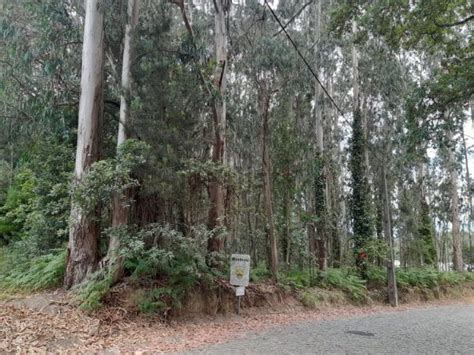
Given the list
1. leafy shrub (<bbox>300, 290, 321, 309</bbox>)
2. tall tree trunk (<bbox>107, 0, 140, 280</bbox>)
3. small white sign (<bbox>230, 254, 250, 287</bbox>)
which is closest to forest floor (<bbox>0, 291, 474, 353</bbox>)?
small white sign (<bbox>230, 254, 250, 287</bbox>)

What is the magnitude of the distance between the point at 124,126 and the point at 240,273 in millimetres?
4553

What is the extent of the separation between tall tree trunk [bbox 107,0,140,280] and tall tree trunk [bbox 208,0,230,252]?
2.33 metres

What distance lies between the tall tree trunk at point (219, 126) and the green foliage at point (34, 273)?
3.71 meters

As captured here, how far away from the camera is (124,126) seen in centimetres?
865

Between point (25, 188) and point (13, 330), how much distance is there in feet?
30.6

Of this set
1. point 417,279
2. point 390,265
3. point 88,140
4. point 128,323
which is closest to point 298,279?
point 390,265

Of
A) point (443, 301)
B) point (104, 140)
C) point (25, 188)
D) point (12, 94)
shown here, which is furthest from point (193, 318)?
point (443, 301)

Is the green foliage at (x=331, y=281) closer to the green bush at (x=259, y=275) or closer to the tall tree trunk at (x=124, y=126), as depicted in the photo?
the green bush at (x=259, y=275)

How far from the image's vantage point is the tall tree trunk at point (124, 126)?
8.26 m

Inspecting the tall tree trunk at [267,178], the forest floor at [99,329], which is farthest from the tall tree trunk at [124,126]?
the tall tree trunk at [267,178]

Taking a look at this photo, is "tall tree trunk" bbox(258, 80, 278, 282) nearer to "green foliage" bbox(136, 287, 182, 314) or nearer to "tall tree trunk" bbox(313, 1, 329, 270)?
"tall tree trunk" bbox(313, 1, 329, 270)

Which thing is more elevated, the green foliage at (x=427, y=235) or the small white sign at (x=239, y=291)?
the green foliage at (x=427, y=235)

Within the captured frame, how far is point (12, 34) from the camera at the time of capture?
937cm

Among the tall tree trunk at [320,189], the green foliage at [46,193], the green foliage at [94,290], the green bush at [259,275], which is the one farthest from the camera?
the tall tree trunk at [320,189]
